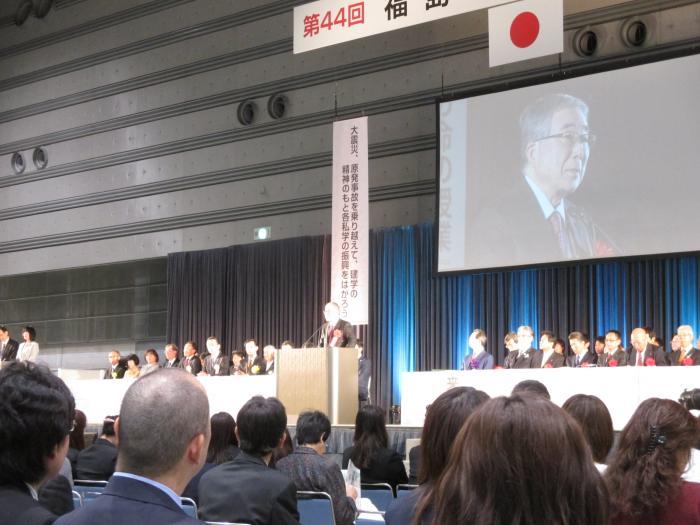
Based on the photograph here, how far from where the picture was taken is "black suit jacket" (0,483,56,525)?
1832 millimetres

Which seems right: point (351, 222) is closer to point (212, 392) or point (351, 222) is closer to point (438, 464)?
point (212, 392)

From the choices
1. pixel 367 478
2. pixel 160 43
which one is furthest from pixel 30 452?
pixel 160 43

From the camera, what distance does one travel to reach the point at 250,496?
3.27 meters

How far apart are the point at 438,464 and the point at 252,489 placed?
1299 mm

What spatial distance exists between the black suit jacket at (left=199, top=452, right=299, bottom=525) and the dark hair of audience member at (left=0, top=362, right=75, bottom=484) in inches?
53.3

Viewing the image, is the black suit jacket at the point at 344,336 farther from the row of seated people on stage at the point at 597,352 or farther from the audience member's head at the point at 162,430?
the audience member's head at the point at 162,430

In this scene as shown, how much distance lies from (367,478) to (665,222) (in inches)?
234

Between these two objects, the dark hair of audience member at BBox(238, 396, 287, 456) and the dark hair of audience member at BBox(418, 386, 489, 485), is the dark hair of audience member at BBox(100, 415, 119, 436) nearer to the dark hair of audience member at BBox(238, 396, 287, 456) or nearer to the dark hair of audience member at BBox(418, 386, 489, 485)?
the dark hair of audience member at BBox(238, 396, 287, 456)

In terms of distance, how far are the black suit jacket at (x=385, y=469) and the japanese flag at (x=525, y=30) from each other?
19.4ft

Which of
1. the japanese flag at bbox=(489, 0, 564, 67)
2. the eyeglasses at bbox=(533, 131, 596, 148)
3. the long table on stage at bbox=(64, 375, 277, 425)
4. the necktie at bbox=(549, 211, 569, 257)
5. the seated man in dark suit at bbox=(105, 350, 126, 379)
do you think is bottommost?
the long table on stage at bbox=(64, 375, 277, 425)

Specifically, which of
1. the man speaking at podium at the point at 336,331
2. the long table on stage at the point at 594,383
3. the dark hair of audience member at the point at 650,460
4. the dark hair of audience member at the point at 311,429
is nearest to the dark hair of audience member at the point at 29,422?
the dark hair of audience member at the point at 650,460

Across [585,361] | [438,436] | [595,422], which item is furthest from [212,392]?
[438,436]

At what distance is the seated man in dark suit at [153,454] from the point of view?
5.44 feet

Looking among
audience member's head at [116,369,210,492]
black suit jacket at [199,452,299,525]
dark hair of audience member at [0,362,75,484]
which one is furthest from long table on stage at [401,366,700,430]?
audience member's head at [116,369,210,492]
